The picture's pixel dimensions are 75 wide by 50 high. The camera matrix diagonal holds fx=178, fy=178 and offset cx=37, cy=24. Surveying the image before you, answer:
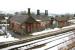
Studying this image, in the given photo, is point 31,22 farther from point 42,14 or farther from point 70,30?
point 70,30

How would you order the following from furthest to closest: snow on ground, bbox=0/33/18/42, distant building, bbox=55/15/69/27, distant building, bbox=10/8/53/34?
distant building, bbox=55/15/69/27 < distant building, bbox=10/8/53/34 < snow on ground, bbox=0/33/18/42

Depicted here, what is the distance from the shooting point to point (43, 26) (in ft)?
8.31

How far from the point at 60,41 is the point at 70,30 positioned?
0.98 ft

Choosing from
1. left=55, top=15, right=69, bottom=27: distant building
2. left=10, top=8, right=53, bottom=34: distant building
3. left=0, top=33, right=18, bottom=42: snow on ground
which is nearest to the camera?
left=0, top=33, right=18, bottom=42: snow on ground

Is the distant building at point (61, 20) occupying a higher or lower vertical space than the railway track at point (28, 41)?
higher

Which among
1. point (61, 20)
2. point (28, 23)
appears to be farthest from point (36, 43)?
point (61, 20)

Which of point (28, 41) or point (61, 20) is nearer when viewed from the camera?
point (28, 41)

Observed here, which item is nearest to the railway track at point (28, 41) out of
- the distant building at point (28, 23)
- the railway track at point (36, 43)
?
the railway track at point (36, 43)

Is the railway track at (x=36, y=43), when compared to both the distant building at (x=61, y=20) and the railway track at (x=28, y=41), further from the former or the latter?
the distant building at (x=61, y=20)

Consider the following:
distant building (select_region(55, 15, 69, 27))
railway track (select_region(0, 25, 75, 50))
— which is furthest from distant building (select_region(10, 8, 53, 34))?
distant building (select_region(55, 15, 69, 27))

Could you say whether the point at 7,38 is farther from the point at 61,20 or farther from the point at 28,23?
the point at 61,20

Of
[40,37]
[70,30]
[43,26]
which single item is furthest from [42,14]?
[70,30]

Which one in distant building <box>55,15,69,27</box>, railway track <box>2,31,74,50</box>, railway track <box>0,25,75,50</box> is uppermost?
distant building <box>55,15,69,27</box>

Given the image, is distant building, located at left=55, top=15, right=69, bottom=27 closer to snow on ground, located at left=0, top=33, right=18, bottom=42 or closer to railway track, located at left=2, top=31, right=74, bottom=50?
railway track, located at left=2, top=31, right=74, bottom=50
